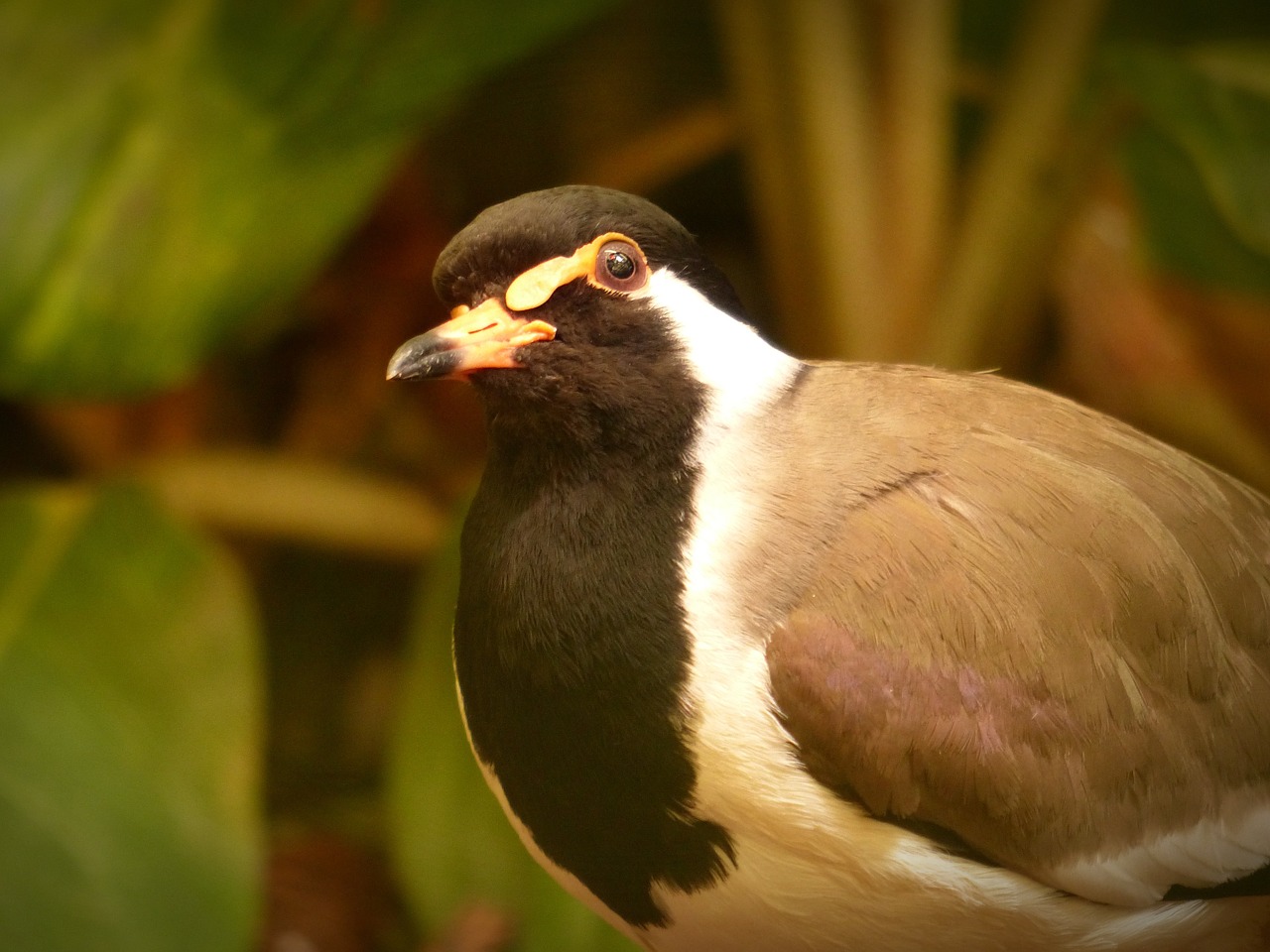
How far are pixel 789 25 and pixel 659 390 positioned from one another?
3.52 ft

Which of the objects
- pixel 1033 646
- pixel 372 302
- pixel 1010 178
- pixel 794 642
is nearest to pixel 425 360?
pixel 794 642

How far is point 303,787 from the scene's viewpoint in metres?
2.33

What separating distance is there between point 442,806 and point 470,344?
92cm

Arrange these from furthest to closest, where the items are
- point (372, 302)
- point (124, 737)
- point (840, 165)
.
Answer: point (372, 302) < point (840, 165) < point (124, 737)

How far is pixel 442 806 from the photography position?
5.42ft

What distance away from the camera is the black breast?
887mm

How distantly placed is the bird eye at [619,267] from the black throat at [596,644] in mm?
78

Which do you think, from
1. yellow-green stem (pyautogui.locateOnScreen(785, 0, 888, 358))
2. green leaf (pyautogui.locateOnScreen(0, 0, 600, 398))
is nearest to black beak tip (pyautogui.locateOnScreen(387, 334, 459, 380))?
green leaf (pyautogui.locateOnScreen(0, 0, 600, 398))

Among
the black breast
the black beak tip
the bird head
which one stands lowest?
the black breast

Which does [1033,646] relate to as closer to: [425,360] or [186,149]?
[425,360]

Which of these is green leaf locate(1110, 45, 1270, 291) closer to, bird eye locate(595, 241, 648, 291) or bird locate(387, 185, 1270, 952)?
bird locate(387, 185, 1270, 952)

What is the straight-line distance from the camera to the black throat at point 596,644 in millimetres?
888

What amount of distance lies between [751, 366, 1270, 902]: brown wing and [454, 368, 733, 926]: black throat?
0.31ft

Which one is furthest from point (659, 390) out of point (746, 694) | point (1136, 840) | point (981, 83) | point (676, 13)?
point (676, 13)
